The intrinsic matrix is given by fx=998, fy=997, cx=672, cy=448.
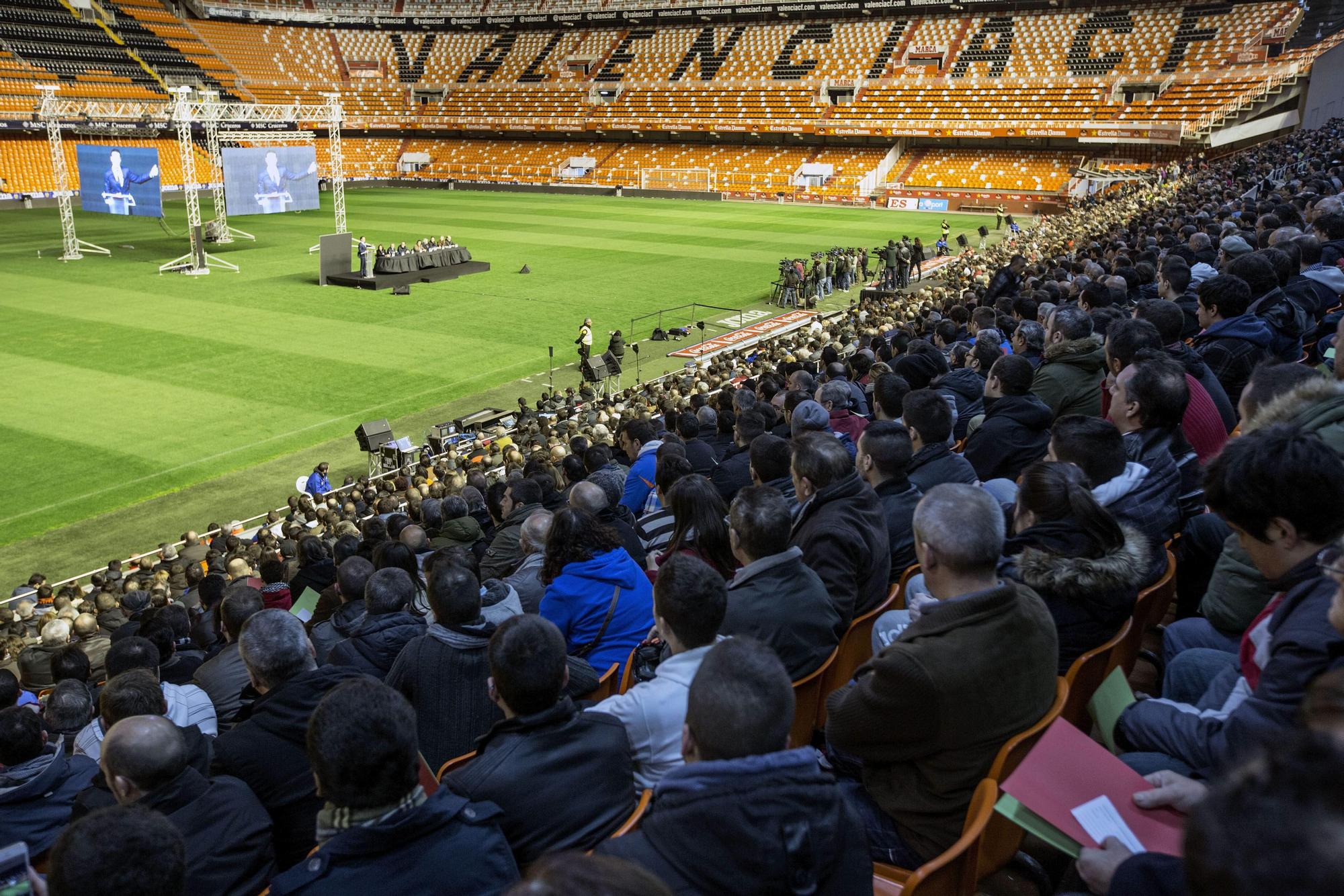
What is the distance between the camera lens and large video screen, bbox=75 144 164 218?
106 ft

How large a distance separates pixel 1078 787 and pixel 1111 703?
0.82 meters

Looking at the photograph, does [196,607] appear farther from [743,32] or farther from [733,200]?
[743,32]

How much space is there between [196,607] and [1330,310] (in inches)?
410

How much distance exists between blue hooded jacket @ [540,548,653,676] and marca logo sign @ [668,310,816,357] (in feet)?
55.0

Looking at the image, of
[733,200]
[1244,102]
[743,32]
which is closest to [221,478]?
[733,200]

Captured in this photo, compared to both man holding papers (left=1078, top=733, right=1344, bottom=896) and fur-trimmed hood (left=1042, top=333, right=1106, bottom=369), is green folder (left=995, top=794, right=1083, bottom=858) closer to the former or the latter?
man holding papers (left=1078, top=733, right=1344, bottom=896)

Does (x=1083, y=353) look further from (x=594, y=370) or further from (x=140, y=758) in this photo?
(x=594, y=370)

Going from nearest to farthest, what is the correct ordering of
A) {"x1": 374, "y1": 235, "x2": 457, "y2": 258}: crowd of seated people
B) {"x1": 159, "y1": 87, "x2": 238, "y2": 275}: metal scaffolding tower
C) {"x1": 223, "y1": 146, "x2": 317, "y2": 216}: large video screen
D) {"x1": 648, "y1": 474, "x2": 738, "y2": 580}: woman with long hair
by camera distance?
{"x1": 648, "y1": 474, "x2": 738, "y2": 580}: woman with long hair < {"x1": 374, "y1": 235, "x2": 457, "y2": 258}: crowd of seated people < {"x1": 159, "y1": 87, "x2": 238, "y2": 275}: metal scaffolding tower < {"x1": 223, "y1": 146, "x2": 317, "y2": 216}: large video screen

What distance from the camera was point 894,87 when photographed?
184 ft

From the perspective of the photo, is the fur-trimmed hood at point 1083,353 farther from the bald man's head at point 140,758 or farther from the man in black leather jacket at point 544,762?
the bald man's head at point 140,758

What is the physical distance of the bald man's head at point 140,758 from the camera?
11.7 ft

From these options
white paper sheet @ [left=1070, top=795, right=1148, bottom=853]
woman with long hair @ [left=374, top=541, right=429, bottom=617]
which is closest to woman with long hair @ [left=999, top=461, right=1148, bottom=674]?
white paper sheet @ [left=1070, top=795, right=1148, bottom=853]

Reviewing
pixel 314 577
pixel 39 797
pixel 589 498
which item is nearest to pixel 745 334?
pixel 314 577

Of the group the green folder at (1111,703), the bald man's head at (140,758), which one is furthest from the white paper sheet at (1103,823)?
the bald man's head at (140,758)
